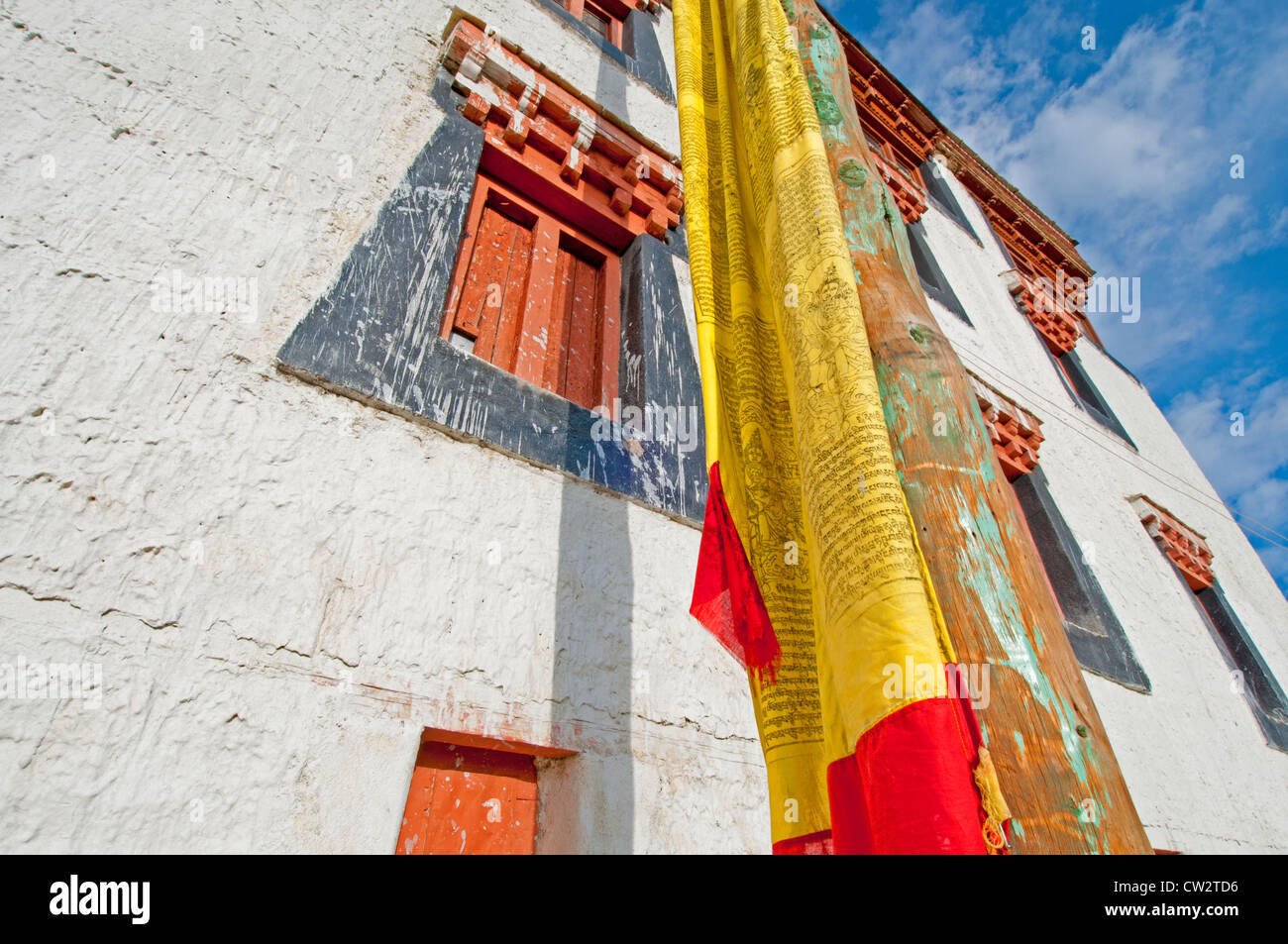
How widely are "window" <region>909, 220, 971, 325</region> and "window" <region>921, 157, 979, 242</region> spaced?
1.14 m

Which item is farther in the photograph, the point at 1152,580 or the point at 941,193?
the point at 941,193

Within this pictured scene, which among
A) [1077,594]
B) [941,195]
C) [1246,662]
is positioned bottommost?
[1246,662]

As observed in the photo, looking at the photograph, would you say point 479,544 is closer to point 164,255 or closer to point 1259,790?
point 164,255

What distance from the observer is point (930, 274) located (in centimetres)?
635

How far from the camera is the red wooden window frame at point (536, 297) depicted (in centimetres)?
249

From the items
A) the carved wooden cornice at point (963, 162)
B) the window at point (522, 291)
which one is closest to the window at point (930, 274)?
the carved wooden cornice at point (963, 162)

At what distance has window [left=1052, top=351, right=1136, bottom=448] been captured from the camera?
7.09 metres

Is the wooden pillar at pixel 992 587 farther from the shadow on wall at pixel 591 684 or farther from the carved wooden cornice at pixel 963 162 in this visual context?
the carved wooden cornice at pixel 963 162

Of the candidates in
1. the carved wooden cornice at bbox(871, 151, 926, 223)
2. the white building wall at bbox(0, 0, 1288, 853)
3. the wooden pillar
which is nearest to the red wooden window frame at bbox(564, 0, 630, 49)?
the white building wall at bbox(0, 0, 1288, 853)

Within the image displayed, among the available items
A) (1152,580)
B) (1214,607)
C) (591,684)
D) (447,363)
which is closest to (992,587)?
(591,684)

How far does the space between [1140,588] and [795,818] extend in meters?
5.54

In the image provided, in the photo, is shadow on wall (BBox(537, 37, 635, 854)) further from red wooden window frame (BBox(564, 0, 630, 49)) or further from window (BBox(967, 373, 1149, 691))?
red wooden window frame (BBox(564, 0, 630, 49))

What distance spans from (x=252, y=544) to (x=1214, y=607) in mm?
7876

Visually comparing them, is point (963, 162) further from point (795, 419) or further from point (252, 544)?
point (252, 544)
